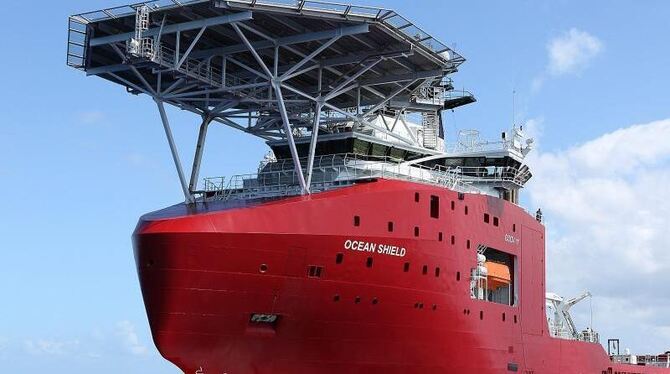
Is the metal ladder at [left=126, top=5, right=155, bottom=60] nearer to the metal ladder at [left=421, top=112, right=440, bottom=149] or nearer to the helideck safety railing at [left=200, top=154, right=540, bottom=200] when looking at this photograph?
the helideck safety railing at [left=200, top=154, right=540, bottom=200]

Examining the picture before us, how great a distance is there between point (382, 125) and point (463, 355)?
39.4ft

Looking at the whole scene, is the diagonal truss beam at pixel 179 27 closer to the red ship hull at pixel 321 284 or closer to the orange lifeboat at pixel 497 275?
the red ship hull at pixel 321 284

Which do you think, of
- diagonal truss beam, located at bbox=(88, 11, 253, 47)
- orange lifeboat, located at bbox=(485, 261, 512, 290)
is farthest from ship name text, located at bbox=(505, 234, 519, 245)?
diagonal truss beam, located at bbox=(88, 11, 253, 47)

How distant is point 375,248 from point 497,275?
919 centimetres

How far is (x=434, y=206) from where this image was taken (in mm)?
32500

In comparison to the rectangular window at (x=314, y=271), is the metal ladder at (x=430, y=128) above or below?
above

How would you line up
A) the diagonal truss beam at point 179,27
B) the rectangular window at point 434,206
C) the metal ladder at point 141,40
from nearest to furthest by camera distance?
the diagonal truss beam at point 179,27, the metal ladder at point 141,40, the rectangular window at point 434,206

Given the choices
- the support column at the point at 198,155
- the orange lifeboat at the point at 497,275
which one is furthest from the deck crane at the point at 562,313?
the support column at the point at 198,155

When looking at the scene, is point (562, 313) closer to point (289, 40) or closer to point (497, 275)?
point (497, 275)

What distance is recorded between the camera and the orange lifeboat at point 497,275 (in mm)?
36600

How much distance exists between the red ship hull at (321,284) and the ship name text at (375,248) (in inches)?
2.2

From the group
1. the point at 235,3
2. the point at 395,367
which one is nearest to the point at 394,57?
the point at 235,3

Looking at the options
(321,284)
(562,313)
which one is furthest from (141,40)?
(562,313)

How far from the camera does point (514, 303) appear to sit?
37938 mm
